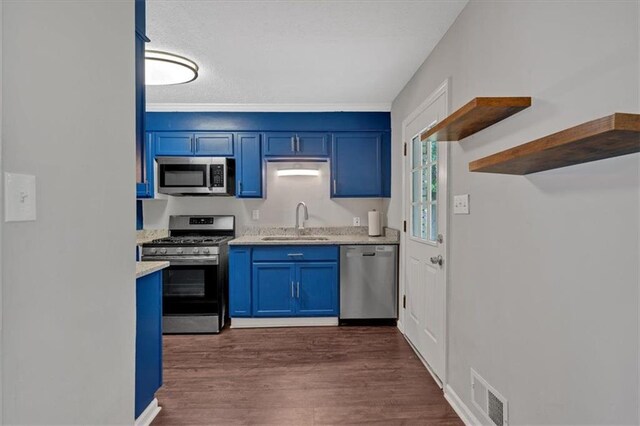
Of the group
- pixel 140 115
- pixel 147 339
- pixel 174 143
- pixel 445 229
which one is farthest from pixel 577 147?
pixel 174 143

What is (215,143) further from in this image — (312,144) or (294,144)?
(312,144)

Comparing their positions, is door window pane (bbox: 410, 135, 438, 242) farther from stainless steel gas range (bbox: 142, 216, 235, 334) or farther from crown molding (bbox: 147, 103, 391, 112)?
stainless steel gas range (bbox: 142, 216, 235, 334)

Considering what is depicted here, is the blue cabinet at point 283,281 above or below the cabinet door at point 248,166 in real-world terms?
below

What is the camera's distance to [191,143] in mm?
3928

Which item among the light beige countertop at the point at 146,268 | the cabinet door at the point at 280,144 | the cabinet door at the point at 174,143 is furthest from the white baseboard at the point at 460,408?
the cabinet door at the point at 174,143

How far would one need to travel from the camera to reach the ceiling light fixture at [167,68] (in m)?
2.58

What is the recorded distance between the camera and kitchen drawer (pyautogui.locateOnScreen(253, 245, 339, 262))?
3604mm
